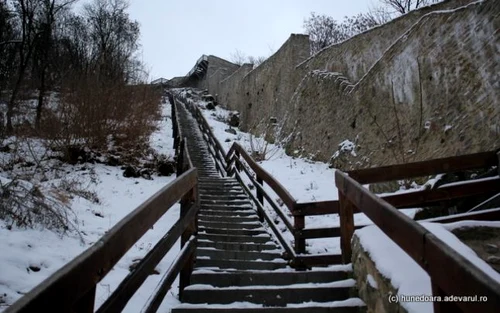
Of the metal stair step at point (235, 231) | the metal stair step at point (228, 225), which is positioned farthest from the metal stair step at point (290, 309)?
the metal stair step at point (228, 225)

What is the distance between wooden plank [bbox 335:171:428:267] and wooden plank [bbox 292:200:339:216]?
0.99m

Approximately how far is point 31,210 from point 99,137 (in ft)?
22.2

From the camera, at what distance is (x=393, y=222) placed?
6.40 ft

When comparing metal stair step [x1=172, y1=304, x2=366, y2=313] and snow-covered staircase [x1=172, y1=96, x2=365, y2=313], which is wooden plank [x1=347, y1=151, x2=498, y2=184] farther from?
metal stair step [x1=172, y1=304, x2=366, y2=313]

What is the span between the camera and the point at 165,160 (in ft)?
38.3

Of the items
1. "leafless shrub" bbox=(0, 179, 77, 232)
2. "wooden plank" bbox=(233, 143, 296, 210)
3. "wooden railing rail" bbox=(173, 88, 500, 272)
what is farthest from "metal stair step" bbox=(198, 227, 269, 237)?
"leafless shrub" bbox=(0, 179, 77, 232)

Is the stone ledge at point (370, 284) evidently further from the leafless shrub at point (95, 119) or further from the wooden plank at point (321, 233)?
the leafless shrub at point (95, 119)

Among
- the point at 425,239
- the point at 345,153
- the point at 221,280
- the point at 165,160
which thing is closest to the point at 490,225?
the point at 425,239

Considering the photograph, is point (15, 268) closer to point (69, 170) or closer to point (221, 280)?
point (221, 280)

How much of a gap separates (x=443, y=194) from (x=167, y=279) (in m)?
3.03

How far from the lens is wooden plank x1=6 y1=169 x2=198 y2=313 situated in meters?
1.15

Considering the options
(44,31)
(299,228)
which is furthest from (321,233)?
(44,31)

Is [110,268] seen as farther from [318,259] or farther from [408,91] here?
[408,91]

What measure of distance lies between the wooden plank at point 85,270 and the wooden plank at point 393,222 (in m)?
1.34
